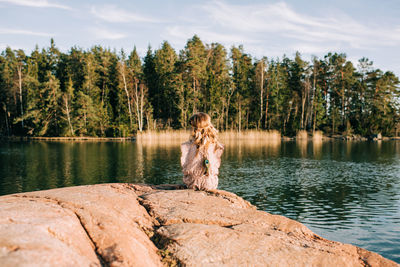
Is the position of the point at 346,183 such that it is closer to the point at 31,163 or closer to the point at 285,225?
the point at 285,225

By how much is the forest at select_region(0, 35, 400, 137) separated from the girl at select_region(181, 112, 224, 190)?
48.5 meters

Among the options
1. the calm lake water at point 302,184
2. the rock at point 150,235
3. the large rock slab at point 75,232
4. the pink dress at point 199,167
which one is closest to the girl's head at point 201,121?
the pink dress at point 199,167

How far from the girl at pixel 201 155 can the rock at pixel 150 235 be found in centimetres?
108

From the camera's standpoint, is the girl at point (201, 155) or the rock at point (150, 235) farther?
the girl at point (201, 155)

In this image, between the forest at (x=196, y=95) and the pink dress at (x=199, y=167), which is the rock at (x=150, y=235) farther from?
the forest at (x=196, y=95)

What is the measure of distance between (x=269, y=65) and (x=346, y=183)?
160ft

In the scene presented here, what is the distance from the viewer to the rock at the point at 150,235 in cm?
280

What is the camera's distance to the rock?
2.80 m

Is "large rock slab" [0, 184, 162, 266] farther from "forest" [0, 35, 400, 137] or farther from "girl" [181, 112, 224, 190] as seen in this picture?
"forest" [0, 35, 400, 137]

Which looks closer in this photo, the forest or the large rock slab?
the large rock slab

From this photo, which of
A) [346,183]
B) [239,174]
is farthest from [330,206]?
[239,174]

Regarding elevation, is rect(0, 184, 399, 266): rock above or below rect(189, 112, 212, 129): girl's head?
below

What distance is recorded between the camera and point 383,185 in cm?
1567

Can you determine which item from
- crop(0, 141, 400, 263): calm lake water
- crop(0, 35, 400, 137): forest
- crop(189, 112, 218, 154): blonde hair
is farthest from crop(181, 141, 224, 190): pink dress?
crop(0, 35, 400, 137): forest
